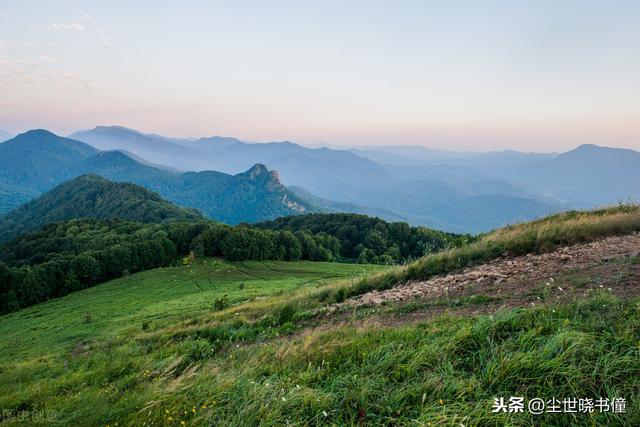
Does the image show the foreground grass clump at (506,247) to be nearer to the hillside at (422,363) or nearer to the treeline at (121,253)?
the hillside at (422,363)

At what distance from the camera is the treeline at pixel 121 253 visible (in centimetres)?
5362

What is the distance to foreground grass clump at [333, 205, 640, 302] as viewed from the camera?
11.8 m

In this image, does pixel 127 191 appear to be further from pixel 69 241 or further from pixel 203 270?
pixel 203 270

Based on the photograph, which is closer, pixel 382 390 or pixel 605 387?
→ pixel 605 387

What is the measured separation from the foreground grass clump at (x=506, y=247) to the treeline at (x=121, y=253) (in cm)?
5411

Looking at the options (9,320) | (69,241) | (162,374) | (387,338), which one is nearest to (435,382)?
(387,338)

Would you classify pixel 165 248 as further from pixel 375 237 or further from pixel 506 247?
pixel 506 247

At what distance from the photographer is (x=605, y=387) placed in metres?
4.14

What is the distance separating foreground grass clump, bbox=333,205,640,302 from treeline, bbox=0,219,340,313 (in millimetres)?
54109

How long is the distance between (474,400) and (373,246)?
75626mm
